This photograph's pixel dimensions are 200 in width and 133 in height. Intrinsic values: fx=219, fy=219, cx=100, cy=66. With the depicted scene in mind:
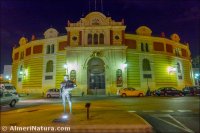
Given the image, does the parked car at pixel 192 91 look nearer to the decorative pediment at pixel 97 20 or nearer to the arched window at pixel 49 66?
the decorative pediment at pixel 97 20

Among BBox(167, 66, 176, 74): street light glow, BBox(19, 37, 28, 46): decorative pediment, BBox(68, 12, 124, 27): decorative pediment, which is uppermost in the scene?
BBox(68, 12, 124, 27): decorative pediment

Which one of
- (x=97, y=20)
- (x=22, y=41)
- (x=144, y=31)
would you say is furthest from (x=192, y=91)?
(x=22, y=41)

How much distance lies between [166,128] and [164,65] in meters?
34.4

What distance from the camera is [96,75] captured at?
39281mm

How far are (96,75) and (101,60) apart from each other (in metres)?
2.85

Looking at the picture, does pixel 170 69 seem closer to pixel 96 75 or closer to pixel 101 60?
pixel 101 60

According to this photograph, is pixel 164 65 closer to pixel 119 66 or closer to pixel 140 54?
pixel 140 54

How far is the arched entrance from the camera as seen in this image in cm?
3878

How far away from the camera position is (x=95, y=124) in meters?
9.56

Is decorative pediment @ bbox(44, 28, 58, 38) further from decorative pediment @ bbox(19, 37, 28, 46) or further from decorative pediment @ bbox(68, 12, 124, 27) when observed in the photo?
decorative pediment @ bbox(19, 37, 28, 46)

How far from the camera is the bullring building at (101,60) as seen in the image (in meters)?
38.7

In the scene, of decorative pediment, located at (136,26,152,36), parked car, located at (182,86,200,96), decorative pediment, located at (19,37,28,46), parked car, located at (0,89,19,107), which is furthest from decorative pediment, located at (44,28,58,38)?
parked car, located at (182,86,200,96)

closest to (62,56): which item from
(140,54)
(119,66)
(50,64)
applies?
(50,64)

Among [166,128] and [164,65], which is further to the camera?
[164,65]
